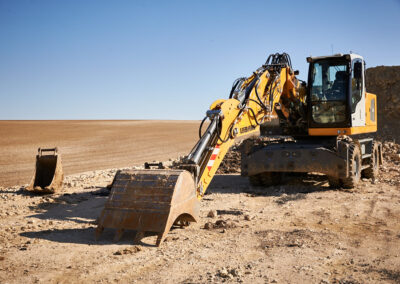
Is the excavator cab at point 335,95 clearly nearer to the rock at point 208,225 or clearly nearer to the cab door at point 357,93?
the cab door at point 357,93

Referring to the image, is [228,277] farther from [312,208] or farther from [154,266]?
[312,208]

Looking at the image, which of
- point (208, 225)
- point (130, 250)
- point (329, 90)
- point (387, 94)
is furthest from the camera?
point (387, 94)

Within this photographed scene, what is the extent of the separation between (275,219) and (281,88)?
353cm

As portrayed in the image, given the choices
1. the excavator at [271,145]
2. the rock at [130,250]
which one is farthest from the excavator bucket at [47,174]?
the rock at [130,250]

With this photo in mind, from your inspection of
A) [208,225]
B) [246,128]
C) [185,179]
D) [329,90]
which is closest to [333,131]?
[329,90]

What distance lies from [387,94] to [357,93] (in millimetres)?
16988

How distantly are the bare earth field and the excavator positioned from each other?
Answer: 459 millimetres

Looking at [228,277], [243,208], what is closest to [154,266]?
[228,277]

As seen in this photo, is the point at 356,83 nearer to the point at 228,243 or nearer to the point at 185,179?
the point at 185,179

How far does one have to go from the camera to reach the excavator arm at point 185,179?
214 inches

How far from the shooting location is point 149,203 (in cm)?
552

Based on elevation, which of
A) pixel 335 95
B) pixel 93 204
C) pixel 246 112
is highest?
pixel 335 95

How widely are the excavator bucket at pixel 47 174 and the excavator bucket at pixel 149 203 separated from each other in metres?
4.48

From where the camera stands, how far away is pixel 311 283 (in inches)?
157
